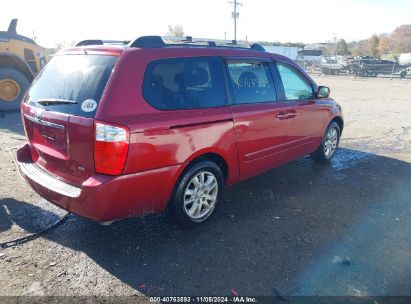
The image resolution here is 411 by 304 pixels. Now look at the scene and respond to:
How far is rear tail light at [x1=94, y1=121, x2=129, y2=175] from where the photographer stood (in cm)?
271

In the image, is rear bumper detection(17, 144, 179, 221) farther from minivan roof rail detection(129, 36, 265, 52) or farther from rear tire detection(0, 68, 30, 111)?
rear tire detection(0, 68, 30, 111)

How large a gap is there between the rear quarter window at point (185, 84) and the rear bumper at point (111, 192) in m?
0.63

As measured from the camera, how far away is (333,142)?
597 cm

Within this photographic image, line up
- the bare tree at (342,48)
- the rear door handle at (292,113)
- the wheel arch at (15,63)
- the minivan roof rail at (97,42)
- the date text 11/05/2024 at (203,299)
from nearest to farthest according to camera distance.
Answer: the date text 11/05/2024 at (203,299) → the minivan roof rail at (97,42) → the rear door handle at (292,113) → the wheel arch at (15,63) → the bare tree at (342,48)

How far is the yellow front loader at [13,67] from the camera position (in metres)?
9.37

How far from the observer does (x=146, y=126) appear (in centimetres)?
283

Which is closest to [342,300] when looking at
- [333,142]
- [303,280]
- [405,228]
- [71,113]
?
[303,280]

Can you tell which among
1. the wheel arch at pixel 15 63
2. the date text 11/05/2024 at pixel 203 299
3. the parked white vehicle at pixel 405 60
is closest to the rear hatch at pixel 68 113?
the date text 11/05/2024 at pixel 203 299

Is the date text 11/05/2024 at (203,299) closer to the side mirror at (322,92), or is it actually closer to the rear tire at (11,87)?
the side mirror at (322,92)

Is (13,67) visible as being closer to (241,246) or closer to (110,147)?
(110,147)

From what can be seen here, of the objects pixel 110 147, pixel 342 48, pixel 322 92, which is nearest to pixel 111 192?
pixel 110 147

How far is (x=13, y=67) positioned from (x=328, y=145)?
8.91 m

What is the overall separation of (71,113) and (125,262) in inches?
54.9

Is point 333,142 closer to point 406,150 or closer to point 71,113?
point 406,150
